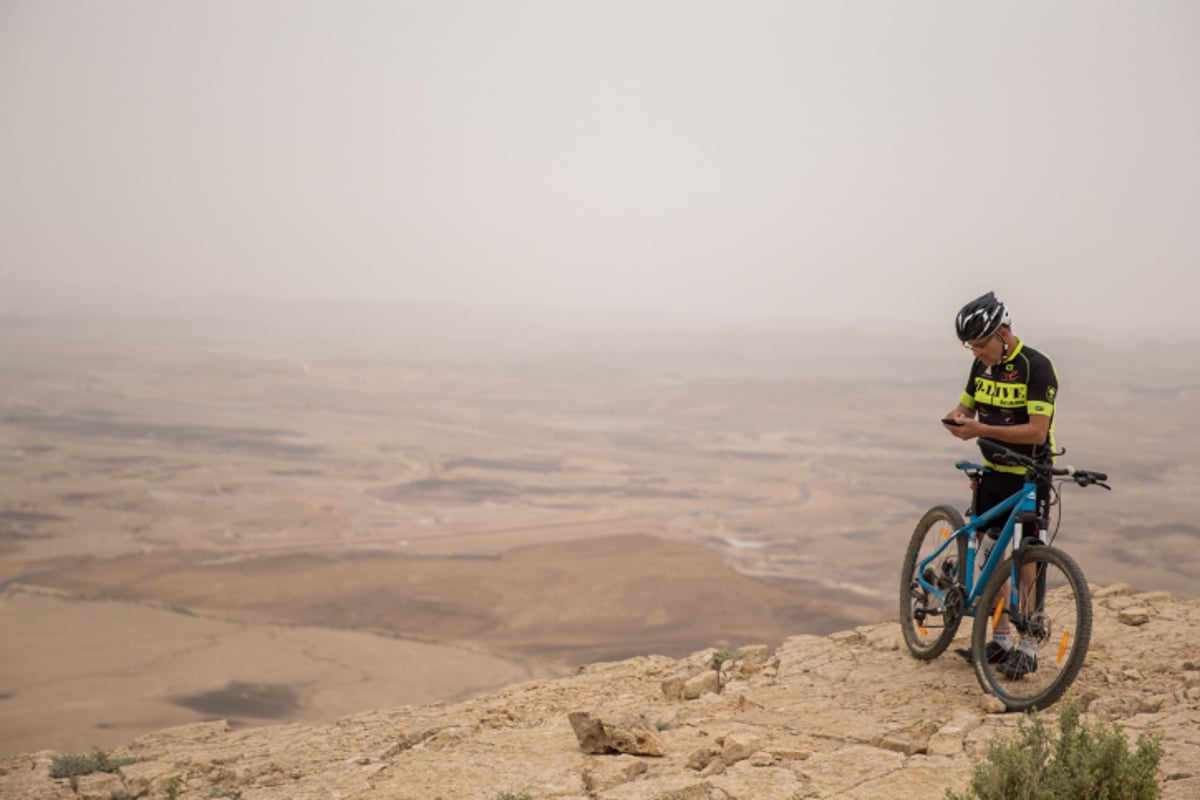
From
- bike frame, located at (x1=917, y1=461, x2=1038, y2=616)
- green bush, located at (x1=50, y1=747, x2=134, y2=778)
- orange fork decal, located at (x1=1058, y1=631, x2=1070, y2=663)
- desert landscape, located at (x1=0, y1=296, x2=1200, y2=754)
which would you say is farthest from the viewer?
desert landscape, located at (x1=0, y1=296, x2=1200, y2=754)

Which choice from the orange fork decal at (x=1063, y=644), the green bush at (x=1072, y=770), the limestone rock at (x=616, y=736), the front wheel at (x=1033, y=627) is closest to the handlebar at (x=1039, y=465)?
the front wheel at (x=1033, y=627)

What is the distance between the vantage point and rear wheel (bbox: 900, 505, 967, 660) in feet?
16.6

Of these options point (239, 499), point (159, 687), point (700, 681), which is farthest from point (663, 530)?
point (700, 681)

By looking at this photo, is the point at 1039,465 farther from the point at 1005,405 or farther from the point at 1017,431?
the point at 1005,405

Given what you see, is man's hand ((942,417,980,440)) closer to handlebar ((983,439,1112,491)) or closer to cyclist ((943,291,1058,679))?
cyclist ((943,291,1058,679))

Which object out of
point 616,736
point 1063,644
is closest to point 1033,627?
point 1063,644

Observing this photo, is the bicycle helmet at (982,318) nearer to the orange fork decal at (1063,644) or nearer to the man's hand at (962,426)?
the man's hand at (962,426)

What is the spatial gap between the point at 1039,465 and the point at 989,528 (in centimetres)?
61

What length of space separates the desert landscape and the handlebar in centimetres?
1912

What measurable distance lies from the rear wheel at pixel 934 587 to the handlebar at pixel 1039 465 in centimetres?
58

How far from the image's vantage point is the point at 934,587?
5328 mm

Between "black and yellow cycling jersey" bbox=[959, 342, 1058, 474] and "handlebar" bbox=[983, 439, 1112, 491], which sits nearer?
"handlebar" bbox=[983, 439, 1112, 491]

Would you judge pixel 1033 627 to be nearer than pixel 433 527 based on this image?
Yes

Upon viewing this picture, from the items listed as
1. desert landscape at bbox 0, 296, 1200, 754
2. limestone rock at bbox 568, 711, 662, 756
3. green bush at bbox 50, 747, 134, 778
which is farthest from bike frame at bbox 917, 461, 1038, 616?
desert landscape at bbox 0, 296, 1200, 754
